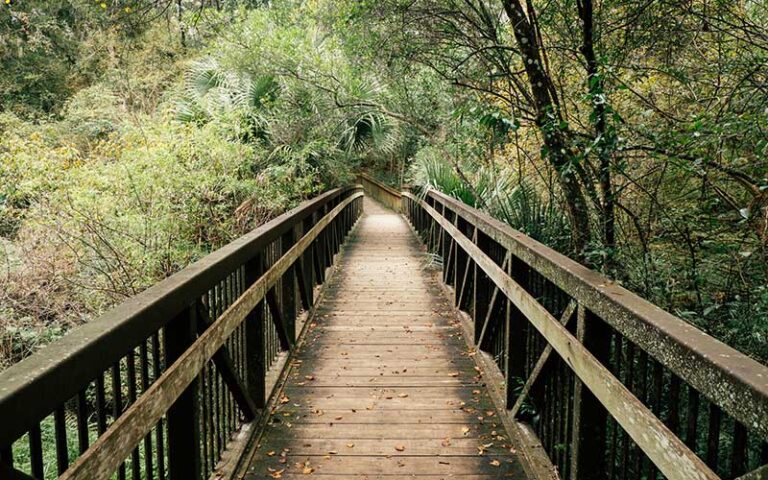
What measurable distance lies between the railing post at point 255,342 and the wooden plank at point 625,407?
157 centimetres

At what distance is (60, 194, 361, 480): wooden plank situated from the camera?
152cm

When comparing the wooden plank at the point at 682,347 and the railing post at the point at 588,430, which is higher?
the wooden plank at the point at 682,347

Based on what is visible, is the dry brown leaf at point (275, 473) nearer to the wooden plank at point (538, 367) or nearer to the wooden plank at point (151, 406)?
the wooden plank at point (151, 406)

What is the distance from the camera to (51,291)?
8141mm

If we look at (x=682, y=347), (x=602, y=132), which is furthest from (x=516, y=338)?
(x=682, y=347)

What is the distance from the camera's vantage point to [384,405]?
4242 millimetres

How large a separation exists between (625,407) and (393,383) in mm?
2850

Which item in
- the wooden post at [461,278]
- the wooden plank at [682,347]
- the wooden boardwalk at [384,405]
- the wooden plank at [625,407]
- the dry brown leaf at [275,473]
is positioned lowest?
the dry brown leaf at [275,473]

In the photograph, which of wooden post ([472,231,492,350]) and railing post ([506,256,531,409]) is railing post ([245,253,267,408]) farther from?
wooden post ([472,231,492,350])

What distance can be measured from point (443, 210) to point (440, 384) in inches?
160

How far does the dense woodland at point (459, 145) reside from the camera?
13.0 feet

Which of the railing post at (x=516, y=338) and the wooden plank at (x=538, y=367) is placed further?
the railing post at (x=516, y=338)

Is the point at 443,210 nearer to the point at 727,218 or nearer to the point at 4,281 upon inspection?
the point at 727,218

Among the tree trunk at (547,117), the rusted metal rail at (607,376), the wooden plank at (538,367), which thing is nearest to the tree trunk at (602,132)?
the tree trunk at (547,117)
